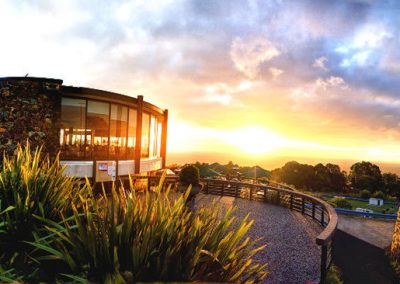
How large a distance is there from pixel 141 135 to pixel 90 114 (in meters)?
3.80

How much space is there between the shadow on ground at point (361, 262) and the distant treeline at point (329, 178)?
31068mm

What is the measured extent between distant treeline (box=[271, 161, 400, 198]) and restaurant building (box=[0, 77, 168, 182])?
2502 cm

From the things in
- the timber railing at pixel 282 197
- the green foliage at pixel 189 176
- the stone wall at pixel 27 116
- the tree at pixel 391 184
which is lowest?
the tree at pixel 391 184

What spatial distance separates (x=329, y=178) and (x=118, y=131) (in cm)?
3265

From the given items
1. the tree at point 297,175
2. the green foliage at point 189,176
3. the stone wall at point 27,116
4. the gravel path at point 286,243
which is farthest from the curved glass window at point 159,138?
the tree at point 297,175

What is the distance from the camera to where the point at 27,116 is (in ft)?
31.6

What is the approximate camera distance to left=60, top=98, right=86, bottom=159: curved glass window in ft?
54.5

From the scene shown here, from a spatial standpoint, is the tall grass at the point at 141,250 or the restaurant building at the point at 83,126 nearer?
the tall grass at the point at 141,250

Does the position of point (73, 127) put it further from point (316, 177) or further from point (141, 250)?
point (316, 177)

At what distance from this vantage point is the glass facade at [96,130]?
1678 centimetres

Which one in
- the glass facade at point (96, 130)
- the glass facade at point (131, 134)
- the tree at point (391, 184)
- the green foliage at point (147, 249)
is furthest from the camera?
the tree at point (391, 184)

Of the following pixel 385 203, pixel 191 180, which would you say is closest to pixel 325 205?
pixel 191 180

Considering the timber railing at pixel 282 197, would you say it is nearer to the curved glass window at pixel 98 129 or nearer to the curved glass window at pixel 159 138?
the curved glass window at pixel 98 129

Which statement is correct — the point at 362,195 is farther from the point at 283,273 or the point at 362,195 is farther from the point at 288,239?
the point at 283,273
